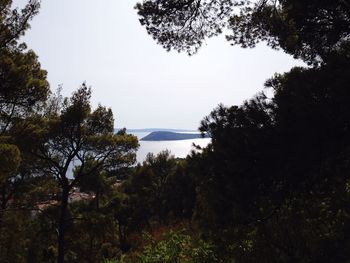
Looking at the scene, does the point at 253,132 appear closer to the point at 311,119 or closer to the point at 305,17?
the point at 311,119

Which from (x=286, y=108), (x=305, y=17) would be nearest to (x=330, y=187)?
(x=286, y=108)

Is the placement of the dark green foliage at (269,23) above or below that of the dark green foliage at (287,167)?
above

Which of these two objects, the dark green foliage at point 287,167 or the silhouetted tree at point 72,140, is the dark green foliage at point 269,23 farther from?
the silhouetted tree at point 72,140

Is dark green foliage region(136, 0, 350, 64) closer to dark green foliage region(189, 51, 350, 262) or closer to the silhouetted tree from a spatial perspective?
dark green foliage region(189, 51, 350, 262)

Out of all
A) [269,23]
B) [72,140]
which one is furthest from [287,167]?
[72,140]

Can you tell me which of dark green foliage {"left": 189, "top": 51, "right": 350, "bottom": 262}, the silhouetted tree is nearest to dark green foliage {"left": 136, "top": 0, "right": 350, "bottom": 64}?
dark green foliage {"left": 189, "top": 51, "right": 350, "bottom": 262}

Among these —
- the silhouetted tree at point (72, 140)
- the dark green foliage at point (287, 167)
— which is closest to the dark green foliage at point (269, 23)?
the dark green foliage at point (287, 167)

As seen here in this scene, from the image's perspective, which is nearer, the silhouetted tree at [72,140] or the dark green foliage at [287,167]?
the dark green foliage at [287,167]

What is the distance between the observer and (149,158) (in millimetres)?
39344

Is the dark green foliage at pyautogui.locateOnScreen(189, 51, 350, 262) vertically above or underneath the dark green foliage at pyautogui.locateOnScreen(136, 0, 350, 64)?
underneath

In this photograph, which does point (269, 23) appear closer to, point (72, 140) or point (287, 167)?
point (287, 167)

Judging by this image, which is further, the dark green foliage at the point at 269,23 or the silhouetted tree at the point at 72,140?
the silhouetted tree at the point at 72,140

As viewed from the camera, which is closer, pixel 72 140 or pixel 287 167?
pixel 287 167

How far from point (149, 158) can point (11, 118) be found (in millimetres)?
26066
